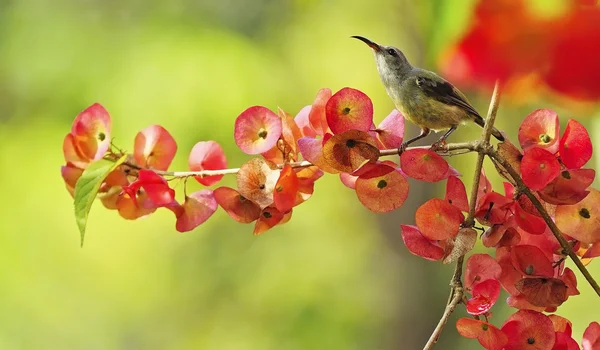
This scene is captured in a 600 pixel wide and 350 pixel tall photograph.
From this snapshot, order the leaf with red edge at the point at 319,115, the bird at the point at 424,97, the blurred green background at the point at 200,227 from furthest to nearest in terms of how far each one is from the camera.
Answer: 1. the blurred green background at the point at 200,227
2. the bird at the point at 424,97
3. the leaf with red edge at the point at 319,115

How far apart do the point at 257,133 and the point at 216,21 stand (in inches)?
139

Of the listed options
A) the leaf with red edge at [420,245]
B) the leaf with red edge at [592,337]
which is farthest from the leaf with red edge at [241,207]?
the leaf with red edge at [592,337]

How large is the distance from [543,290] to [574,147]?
3.6 inches

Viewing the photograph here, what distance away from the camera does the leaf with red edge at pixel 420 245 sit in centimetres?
50

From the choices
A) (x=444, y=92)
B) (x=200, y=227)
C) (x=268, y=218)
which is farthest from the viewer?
(x=200, y=227)

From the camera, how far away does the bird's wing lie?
84 centimetres

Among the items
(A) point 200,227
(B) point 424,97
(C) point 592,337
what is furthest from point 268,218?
(A) point 200,227

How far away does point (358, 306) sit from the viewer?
12.7 feet

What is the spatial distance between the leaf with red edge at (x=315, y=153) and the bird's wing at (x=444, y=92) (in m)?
0.38

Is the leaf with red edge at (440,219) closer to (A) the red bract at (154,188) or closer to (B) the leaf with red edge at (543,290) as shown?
(B) the leaf with red edge at (543,290)

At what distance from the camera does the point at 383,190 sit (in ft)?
1.63

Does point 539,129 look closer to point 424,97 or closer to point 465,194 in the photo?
point 465,194

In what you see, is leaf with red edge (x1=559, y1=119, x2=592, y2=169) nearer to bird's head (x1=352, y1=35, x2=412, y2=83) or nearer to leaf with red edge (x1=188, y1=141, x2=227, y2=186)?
leaf with red edge (x1=188, y1=141, x2=227, y2=186)

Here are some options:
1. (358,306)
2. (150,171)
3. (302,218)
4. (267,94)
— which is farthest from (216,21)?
(150,171)
